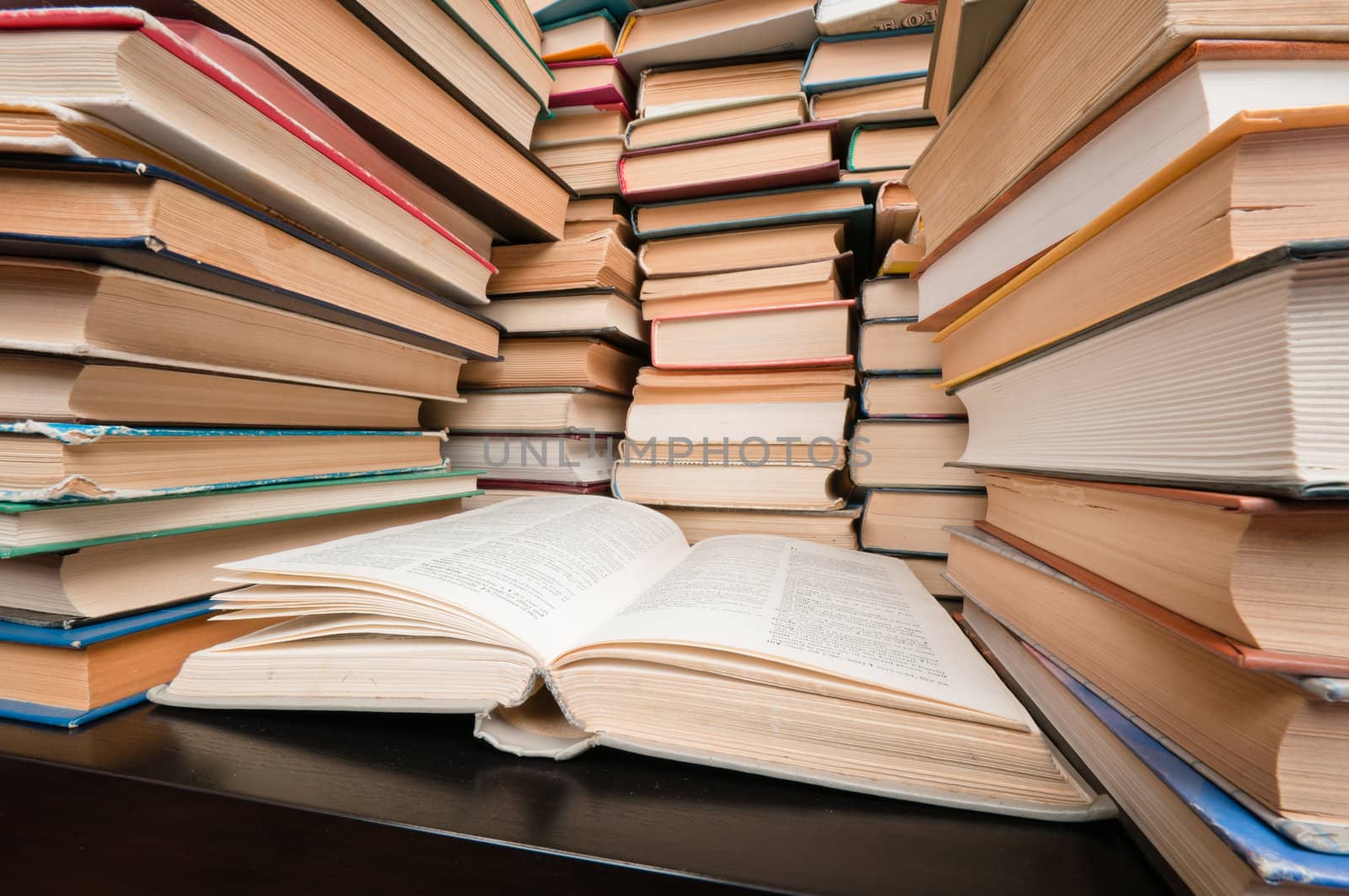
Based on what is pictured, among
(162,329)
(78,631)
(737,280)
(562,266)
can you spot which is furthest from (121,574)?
(737,280)

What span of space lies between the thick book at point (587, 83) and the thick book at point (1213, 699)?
873 millimetres

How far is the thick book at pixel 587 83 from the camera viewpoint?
0.89 metres

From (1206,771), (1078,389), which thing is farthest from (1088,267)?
(1206,771)

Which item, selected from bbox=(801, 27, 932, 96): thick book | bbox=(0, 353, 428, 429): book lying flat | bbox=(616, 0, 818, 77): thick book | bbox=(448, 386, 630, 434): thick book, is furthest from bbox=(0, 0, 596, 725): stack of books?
bbox=(801, 27, 932, 96): thick book

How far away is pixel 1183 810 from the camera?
0.26 meters

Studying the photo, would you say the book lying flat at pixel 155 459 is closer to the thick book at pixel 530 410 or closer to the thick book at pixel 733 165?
the thick book at pixel 530 410

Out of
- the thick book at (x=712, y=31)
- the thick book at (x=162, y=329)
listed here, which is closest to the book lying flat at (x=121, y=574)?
the thick book at (x=162, y=329)

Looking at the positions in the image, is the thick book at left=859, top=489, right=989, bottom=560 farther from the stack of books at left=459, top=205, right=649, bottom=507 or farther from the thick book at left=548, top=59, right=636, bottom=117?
the thick book at left=548, top=59, right=636, bottom=117

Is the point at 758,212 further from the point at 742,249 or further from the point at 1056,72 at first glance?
the point at 1056,72

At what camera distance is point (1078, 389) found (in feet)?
1.30

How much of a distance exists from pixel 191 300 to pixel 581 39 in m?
0.74

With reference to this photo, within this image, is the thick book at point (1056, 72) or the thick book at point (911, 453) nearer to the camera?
the thick book at point (1056, 72)

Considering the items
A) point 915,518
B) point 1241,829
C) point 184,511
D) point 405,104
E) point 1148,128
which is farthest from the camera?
point 915,518

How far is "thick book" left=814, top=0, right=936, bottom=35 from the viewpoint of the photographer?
2.53ft
